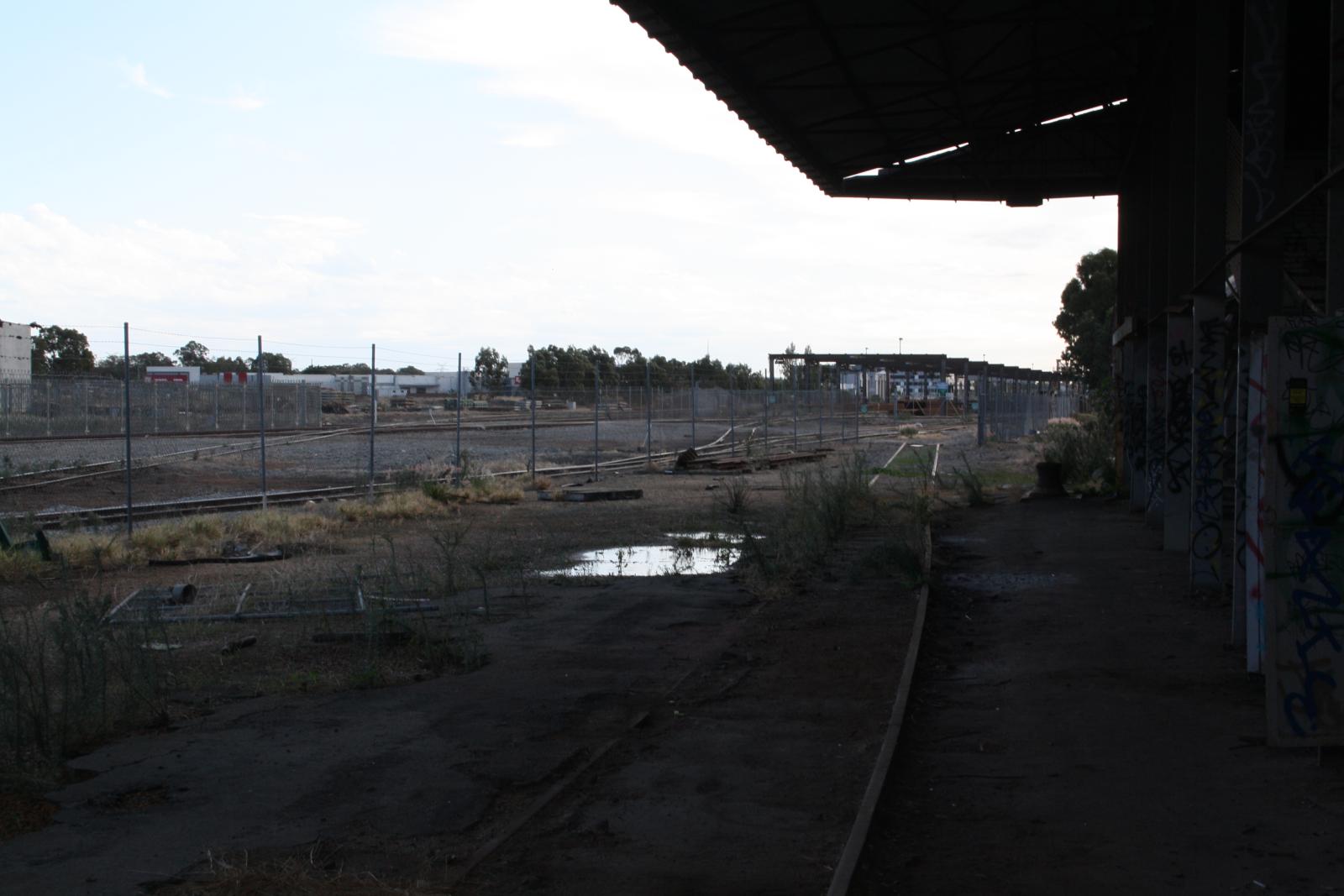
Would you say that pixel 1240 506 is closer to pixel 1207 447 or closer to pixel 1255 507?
pixel 1255 507

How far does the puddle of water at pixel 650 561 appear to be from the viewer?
14.2 metres

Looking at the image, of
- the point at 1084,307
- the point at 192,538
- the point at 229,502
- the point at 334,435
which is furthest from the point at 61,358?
the point at 1084,307

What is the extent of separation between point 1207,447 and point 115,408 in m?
33.0

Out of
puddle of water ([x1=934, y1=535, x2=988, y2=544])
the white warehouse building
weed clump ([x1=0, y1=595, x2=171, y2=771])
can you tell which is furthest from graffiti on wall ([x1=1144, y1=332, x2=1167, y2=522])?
the white warehouse building

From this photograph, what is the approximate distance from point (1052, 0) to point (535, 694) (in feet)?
38.6

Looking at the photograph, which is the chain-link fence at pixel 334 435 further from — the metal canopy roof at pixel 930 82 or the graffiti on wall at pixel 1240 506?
the graffiti on wall at pixel 1240 506

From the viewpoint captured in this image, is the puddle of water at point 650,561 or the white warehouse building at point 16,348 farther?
the white warehouse building at point 16,348

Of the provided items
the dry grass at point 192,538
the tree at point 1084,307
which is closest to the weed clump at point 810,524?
the dry grass at point 192,538

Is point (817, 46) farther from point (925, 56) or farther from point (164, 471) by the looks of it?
point (164, 471)

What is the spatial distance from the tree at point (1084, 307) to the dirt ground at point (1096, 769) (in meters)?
48.2

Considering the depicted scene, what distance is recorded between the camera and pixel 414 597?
1147cm

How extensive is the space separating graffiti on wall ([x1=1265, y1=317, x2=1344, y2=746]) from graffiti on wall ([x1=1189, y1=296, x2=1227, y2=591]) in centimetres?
564

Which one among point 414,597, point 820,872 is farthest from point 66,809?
point 414,597

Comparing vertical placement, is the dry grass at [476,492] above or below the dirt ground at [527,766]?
above
